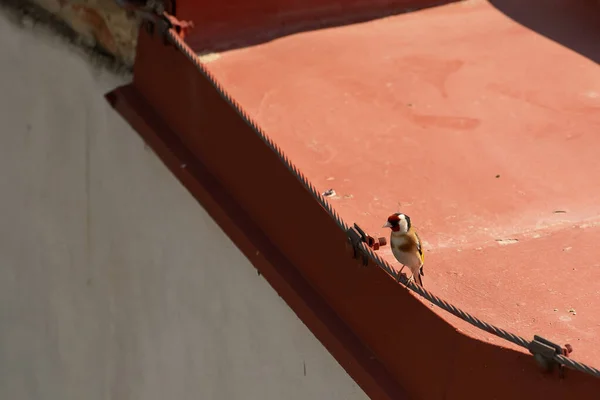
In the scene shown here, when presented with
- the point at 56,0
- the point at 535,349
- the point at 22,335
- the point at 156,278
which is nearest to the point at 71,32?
the point at 56,0

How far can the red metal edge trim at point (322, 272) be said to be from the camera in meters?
1.79

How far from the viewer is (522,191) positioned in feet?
8.24

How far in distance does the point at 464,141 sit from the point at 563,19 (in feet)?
4.02

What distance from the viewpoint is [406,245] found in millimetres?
1919

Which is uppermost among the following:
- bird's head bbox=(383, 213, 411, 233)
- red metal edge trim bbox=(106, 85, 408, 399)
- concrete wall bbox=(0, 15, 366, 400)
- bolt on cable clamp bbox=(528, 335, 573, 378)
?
bird's head bbox=(383, 213, 411, 233)

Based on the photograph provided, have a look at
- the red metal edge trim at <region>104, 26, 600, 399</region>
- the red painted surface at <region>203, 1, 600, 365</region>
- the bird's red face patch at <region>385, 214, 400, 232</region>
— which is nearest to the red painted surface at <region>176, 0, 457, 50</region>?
the red painted surface at <region>203, 1, 600, 365</region>

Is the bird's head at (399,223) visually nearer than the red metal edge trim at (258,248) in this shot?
Yes

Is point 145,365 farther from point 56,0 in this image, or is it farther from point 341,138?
point 56,0

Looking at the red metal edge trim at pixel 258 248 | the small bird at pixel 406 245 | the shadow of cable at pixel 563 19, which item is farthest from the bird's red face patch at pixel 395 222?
the shadow of cable at pixel 563 19

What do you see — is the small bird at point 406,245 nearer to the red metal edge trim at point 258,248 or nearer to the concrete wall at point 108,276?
the red metal edge trim at point 258,248

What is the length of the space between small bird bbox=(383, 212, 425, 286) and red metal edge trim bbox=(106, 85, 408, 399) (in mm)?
259

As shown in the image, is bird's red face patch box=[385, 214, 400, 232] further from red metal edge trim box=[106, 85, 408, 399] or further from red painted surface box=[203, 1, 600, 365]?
red metal edge trim box=[106, 85, 408, 399]

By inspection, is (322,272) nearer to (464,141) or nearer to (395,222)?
(395,222)

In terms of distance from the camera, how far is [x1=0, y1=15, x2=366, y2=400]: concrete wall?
256 centimetres
